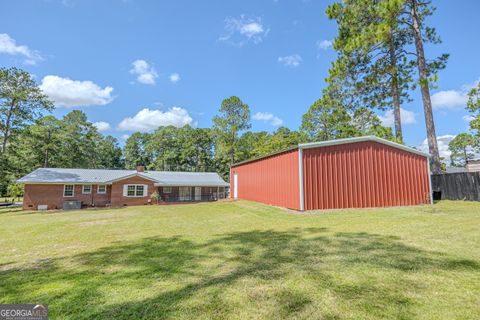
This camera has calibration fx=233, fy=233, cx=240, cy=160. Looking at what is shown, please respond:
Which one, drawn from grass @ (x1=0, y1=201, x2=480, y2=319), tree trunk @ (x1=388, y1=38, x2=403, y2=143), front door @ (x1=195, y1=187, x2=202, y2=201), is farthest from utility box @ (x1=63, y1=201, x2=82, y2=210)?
tree trunk @ (x1=388, y1=38, x2=403, y2=143)

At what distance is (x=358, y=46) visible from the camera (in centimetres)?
1320

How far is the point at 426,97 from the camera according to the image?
524 inches

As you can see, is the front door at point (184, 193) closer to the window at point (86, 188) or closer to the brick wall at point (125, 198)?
the brick wall at point (125, 198)

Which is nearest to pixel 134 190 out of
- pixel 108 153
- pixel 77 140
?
pixel 77 140

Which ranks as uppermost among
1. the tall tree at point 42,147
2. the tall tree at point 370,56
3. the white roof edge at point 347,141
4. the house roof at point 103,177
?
the tall tree at point 370,56

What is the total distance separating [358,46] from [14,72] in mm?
25733

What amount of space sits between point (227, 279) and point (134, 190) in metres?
18.2

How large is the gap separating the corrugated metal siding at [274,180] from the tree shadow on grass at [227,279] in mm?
5444

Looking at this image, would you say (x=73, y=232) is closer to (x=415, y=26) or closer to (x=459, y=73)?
(x=415, y=26)

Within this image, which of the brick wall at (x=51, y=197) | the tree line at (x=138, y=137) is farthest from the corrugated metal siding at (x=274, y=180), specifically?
the brick wall at (x=51, y=197)

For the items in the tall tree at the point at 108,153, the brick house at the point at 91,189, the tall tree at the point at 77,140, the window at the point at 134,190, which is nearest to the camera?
the brick house at the point at 91,189

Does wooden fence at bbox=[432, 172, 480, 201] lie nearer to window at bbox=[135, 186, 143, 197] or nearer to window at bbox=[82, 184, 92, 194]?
window at bbox=[135, 186, 143, 197]

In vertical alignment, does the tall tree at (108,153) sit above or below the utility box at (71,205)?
above

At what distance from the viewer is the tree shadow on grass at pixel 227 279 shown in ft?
8.34
